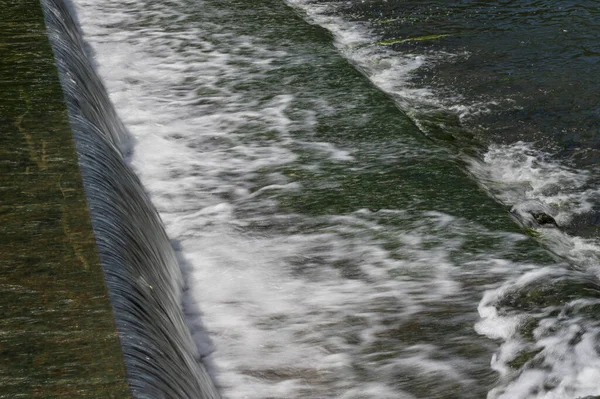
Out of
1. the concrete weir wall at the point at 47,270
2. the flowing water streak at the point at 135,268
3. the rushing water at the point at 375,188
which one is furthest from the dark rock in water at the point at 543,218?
the concrete weir wall at the point at 47,270

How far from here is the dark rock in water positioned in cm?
467

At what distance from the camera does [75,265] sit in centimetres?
272

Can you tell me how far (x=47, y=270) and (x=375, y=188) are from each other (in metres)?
2.36

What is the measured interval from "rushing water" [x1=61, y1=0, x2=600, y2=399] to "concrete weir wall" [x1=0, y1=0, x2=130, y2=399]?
34.8 inches

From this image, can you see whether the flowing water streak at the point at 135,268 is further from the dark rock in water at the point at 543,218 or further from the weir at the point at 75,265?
the dark rock in water at the point at 543,218

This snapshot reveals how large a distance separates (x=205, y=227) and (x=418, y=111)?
88.8 inches

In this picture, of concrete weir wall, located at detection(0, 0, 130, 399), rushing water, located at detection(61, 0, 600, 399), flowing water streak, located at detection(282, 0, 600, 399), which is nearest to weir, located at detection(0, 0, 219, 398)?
concrete weir wall, located at detection(0, 0, 130, 399)

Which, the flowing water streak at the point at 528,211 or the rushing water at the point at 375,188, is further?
the rushing water at the point at 375,188

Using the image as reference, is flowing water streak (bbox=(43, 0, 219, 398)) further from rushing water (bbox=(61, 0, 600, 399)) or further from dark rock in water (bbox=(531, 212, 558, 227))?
dark rock in water (bbox=(531, 212, 558, 227))

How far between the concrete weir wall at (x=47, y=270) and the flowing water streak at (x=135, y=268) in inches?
1.7

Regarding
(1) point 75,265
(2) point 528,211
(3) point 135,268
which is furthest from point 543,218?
(1) point 75,265

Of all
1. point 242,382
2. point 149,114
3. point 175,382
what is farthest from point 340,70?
point 175,382

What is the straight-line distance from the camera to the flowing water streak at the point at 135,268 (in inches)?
97.6

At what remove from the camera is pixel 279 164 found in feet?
16.7
